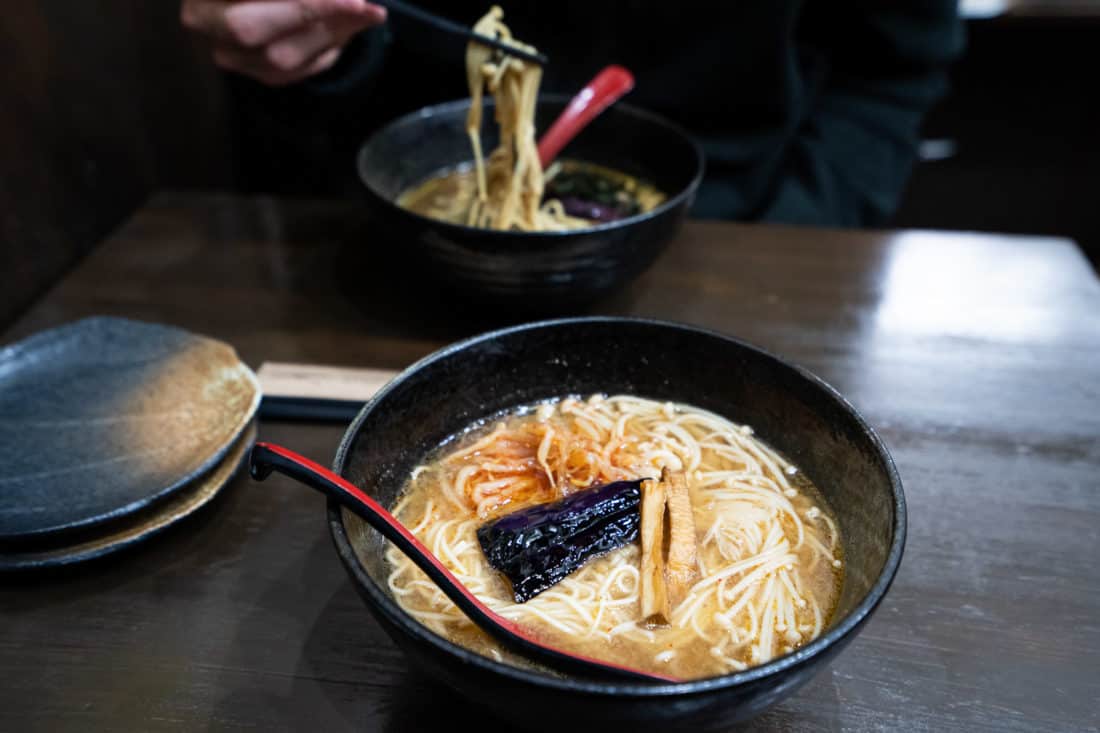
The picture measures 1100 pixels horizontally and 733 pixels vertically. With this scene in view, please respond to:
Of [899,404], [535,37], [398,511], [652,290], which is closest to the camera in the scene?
[398,511]

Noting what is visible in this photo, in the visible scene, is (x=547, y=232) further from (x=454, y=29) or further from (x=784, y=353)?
(x=784, y=353)

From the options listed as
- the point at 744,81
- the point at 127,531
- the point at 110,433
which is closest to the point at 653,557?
the point at 127,531

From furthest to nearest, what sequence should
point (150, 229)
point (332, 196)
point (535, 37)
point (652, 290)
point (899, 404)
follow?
point (332, 196) → point (535, 37) → point (150, 229) → point (652, 290) → point (899, 404)

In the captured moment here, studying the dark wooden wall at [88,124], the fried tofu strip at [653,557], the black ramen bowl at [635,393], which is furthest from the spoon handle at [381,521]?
the dark wooden wall at [88,124]

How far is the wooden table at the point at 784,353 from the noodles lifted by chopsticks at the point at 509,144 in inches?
10.6

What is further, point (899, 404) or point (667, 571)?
point (899, 404)

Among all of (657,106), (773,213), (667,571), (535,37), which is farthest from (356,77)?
(667,571)

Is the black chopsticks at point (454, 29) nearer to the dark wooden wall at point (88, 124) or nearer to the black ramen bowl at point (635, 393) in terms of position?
the black ramen bowl at point (635, 393)

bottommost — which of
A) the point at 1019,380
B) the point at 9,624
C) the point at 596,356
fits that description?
the point at 1019,380

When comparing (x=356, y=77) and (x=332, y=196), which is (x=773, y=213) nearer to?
(x=356, y=77)

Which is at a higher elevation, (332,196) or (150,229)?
(150,229)

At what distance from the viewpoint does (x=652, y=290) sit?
2.06 meters

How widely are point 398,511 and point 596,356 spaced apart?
43 centimetres

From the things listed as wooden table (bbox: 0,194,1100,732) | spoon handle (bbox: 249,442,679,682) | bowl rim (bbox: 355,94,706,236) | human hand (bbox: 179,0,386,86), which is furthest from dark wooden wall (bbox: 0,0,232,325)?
spoon handle (bbox: 249,442,679,682)
